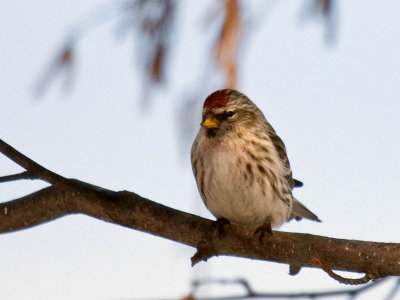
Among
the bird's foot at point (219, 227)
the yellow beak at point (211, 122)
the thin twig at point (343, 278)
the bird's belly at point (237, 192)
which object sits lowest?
the thin twig at point (343, 278)

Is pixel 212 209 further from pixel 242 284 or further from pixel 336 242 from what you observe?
pixel 242 284

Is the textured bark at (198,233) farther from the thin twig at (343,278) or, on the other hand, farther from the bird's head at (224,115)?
the bird's head at (224,115)

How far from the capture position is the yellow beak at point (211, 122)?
3038 mm

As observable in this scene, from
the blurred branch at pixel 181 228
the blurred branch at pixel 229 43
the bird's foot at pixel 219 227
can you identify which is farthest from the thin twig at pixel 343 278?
the blurred branch at pixel 229 43

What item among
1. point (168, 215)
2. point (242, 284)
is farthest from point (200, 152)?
point (242, 284)

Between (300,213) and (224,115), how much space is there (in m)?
0.66

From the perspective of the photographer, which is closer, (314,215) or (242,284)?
(242,284)

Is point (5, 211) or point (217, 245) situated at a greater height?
point (5, 211)

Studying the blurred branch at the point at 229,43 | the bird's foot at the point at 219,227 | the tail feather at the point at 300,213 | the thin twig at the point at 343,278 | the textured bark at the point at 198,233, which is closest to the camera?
the blurred branch at the point at 229,43

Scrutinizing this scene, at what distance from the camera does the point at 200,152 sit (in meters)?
3.04

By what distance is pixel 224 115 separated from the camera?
3.12 meters

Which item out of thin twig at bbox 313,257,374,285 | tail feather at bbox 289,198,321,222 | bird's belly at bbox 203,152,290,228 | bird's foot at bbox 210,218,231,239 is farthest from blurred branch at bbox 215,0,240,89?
tail feather at bbox 289,198,321,222

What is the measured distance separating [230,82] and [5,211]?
1.52 metres

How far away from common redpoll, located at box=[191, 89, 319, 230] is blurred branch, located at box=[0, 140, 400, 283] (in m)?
0.43
